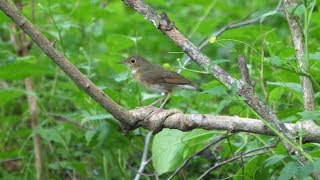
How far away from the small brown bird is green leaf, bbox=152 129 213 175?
0.39m

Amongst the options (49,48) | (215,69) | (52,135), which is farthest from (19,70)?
(215,69)

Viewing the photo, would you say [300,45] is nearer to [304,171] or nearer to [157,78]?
[304,171]

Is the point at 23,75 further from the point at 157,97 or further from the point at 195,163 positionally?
the point at 195,163

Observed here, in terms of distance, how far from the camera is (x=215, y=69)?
3.08 metres

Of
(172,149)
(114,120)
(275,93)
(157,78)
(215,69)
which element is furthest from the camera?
(157,78)

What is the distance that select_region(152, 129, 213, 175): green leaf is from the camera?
12.5 ft

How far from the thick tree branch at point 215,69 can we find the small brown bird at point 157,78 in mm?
1088

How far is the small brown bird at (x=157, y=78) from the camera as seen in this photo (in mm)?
4465

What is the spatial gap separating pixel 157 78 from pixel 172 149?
0.94 m

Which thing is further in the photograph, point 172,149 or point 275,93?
point 275,93

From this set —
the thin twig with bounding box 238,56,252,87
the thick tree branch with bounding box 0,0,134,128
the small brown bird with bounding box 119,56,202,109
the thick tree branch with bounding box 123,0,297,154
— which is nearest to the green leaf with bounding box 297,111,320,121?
the thick tree branch with bounding box 123,0,297,154

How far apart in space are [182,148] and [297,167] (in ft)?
3.77

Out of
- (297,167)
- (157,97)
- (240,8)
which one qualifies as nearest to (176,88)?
(157,97)

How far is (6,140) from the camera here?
17.8 feet
